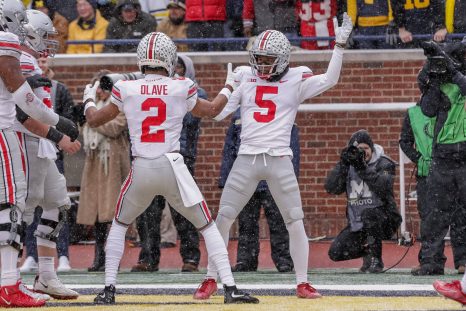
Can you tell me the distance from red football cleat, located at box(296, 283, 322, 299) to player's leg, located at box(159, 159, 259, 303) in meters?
0.62

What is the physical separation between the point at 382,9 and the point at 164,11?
293cm

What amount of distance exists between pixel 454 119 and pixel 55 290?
4089 mm

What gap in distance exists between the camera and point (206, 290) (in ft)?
31.4

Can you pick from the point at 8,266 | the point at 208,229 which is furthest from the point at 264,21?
the point at 8,266

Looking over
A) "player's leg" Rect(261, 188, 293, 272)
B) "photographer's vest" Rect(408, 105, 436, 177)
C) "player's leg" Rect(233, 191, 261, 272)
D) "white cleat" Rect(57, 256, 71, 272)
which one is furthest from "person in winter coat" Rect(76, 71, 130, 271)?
"photographer's vest" Rect(408, 105, 436, 177)

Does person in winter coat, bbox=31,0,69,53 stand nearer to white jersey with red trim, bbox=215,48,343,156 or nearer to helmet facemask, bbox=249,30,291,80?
white jersey with red trim, bbox=215,48,343,156

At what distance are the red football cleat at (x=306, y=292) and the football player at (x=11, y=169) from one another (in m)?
1.82

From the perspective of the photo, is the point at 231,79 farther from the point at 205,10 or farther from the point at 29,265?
the point at 205,10

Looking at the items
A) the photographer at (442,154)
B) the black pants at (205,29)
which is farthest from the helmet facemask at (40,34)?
the black pants at (205,29)

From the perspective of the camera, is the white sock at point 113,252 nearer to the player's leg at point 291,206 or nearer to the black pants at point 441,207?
the player's leg at point 291,206

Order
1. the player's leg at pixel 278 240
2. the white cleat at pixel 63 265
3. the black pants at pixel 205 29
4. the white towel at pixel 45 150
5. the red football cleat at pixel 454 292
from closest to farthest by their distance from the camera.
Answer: the red football cleat at pixel 454 292
the white towel at pixel 45 150
the player's leg at pixel 278 240
the white cleat at pixel 63 265
the black pants at pixel 205 29

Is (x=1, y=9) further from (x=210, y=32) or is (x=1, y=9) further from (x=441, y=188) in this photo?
(x=210, y=32)

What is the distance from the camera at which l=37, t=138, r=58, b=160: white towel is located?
959 centimetres

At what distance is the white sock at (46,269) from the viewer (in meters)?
→ 9.80
